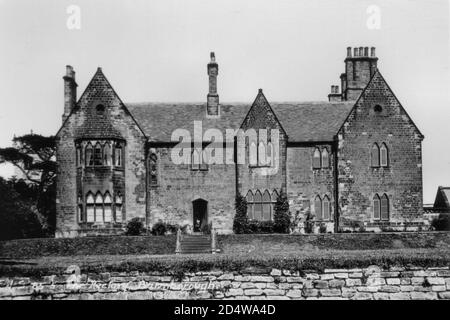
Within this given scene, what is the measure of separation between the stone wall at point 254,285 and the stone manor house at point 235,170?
23.6 m

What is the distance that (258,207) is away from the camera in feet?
126

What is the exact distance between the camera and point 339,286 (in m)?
13.4

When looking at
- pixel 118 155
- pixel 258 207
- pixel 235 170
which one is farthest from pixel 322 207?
pixel 118 155

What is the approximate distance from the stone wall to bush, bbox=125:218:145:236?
23.3 m

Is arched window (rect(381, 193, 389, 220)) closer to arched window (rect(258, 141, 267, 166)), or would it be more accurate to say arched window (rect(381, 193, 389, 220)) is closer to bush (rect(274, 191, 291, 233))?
bush (rect(274, 191, 291, 233))

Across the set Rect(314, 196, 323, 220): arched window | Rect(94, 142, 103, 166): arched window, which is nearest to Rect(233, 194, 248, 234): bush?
Rect(314, 196, 323, 220): arched window

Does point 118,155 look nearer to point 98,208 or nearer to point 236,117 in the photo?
point 98,208

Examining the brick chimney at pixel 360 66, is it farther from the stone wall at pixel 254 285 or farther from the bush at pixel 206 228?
the stone wall at pixel 254 285

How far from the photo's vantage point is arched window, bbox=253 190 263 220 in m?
38.3

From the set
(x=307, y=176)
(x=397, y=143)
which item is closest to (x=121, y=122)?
(x=307, y=176)

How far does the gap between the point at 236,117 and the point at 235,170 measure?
4401mm

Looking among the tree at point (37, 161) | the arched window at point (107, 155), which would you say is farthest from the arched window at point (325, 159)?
the tree at point (37, 161)

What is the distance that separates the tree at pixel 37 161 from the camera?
4700 centimetres
